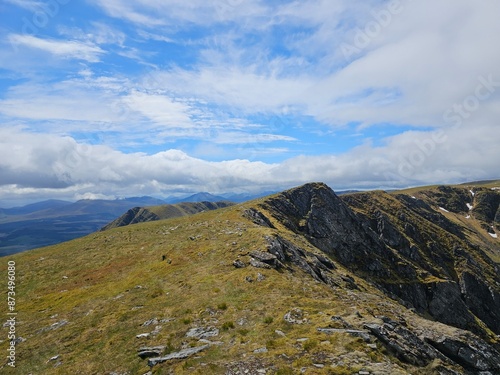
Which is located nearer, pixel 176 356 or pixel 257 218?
pixel 176 356

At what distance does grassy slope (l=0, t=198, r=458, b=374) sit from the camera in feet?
66.6

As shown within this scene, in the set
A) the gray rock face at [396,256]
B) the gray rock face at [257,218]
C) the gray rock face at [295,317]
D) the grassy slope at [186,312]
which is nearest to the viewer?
the grassy slope at [186,312]

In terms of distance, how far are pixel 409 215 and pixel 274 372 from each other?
577 feet

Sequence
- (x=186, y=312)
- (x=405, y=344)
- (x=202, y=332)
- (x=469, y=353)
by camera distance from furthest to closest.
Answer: (x=186, y=312), (x=202, y=332), (x=469, y=353), (x=405, y=344)

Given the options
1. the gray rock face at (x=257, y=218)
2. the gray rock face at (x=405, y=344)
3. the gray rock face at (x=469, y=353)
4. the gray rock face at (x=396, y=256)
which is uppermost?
the gray rock face at (x=257, y=218)

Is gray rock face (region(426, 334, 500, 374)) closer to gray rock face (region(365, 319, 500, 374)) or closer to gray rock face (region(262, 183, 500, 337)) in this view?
gray rock face (region(365, 319, 500, 374))

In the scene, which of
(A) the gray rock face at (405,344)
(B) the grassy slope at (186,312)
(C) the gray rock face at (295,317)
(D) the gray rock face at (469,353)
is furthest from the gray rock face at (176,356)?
(D) the gray rock face at (469,353)

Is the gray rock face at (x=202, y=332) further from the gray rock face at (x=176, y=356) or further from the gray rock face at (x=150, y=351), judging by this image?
the gray rock face at (x=150, y=351)

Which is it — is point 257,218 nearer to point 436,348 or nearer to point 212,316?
point 212,316

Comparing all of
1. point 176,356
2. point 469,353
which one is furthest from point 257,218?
point 469,353

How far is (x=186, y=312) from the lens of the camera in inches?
1184

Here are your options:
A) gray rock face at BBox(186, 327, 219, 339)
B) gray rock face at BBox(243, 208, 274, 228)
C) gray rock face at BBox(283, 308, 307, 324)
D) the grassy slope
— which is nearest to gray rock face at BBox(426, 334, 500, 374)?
the grassy slope

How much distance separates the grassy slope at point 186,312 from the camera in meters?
20.3

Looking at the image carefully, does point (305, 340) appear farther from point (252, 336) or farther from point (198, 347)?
point (198, 347)
